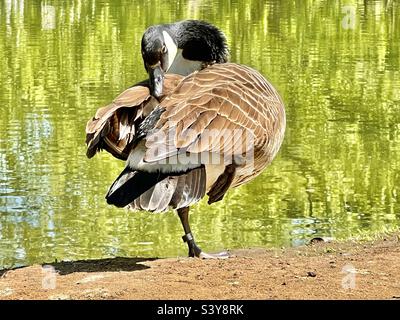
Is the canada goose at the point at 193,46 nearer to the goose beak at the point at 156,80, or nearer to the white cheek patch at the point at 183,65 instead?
the white cheek patch at the point at 183,65

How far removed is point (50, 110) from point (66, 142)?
6.62 feet

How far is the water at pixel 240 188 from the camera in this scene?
964cm

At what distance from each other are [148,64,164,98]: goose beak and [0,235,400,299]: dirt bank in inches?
49.7

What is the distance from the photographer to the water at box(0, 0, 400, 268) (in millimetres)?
9641

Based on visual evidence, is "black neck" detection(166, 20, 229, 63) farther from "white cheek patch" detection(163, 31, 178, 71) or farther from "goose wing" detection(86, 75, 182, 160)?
"goose wing" detection(86, 75, 182, 160)

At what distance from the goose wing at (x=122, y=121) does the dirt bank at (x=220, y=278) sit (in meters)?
0.90

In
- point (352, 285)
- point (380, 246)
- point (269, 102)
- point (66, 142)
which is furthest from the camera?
point (66, 142)

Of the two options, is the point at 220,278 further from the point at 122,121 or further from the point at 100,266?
the point at 122,121

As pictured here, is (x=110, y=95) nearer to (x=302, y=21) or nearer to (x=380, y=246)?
(x=380, y=246)

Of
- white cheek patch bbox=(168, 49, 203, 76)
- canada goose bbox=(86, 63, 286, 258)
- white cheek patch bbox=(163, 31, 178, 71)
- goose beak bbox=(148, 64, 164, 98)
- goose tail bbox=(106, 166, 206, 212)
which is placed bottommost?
goose tail bbox=(106, 166, 206, 212)

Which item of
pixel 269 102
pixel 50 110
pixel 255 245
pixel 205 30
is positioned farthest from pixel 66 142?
pixel 269 102

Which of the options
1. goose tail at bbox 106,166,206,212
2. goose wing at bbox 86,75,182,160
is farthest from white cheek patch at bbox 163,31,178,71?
goose tail at bbox 106,166,206,212

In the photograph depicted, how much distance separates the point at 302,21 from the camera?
25391 mm

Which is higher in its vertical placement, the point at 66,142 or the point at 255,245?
the point at 66,142
